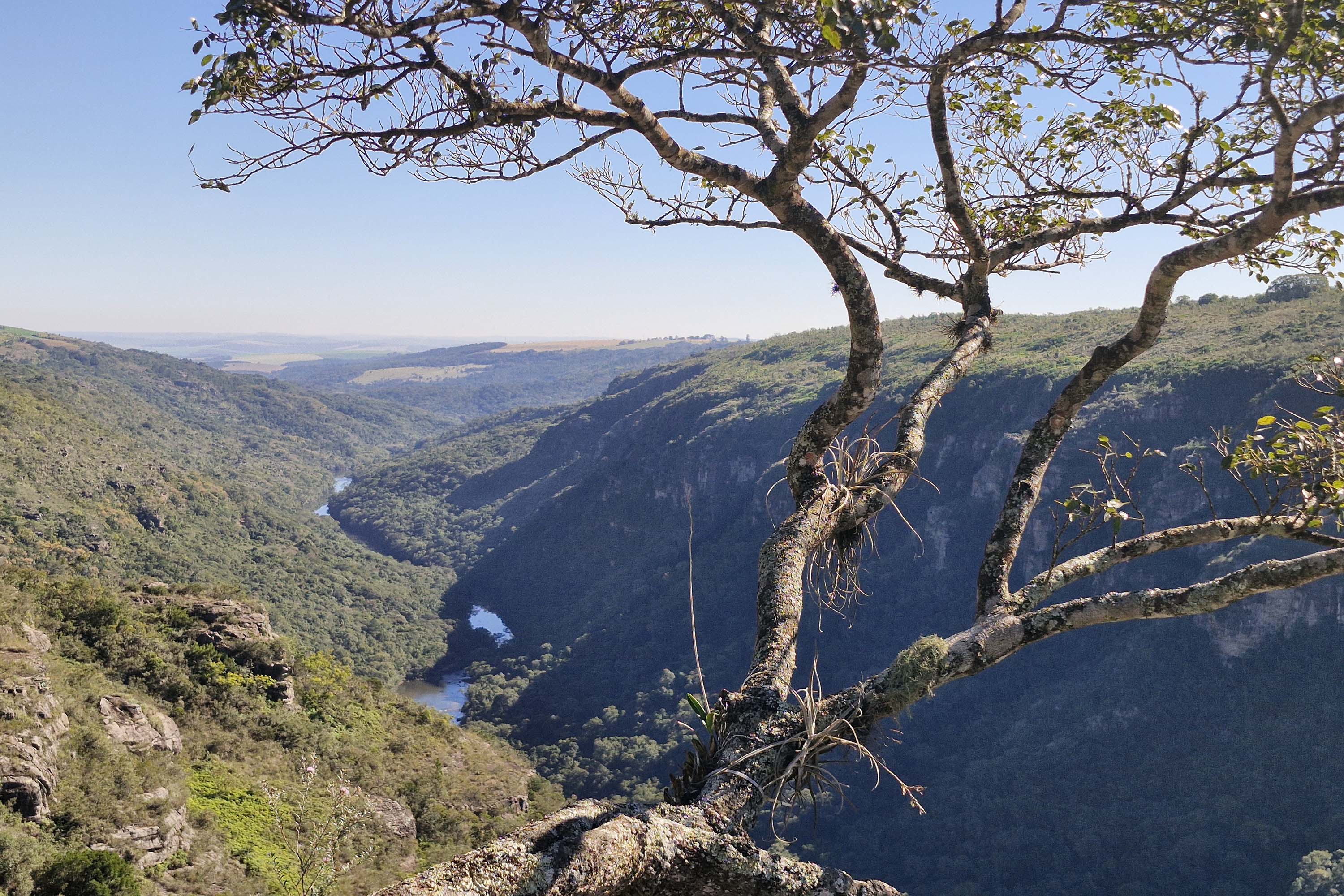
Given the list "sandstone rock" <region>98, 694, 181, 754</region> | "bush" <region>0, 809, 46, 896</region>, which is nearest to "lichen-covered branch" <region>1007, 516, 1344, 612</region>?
"bush" <region>0, 809, 46, 896</region>

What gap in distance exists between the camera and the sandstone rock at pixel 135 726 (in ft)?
68.6

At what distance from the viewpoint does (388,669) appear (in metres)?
81.8

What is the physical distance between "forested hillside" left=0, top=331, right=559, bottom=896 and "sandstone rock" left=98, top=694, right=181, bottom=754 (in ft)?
0.22

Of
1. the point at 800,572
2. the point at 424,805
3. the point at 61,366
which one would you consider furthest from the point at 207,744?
the point at 61,366

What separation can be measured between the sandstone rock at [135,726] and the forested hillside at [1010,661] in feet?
75.6

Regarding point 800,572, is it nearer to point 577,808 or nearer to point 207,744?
point 577,808

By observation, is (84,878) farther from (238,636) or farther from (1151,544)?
(238,636)

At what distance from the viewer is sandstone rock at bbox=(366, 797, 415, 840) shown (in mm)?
27562

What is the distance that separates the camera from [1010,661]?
3140 inches

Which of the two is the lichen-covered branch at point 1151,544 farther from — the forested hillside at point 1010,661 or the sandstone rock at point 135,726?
the sandstone rock at point 135,726

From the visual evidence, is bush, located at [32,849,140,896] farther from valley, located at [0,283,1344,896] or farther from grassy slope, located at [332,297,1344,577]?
grassy slope, located at [332,297,1344,577]

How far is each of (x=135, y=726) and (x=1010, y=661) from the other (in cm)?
7812

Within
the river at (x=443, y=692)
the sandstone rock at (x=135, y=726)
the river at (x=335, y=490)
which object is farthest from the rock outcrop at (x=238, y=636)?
the river at (x=335, y=490)

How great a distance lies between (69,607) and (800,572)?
33.3 metres
